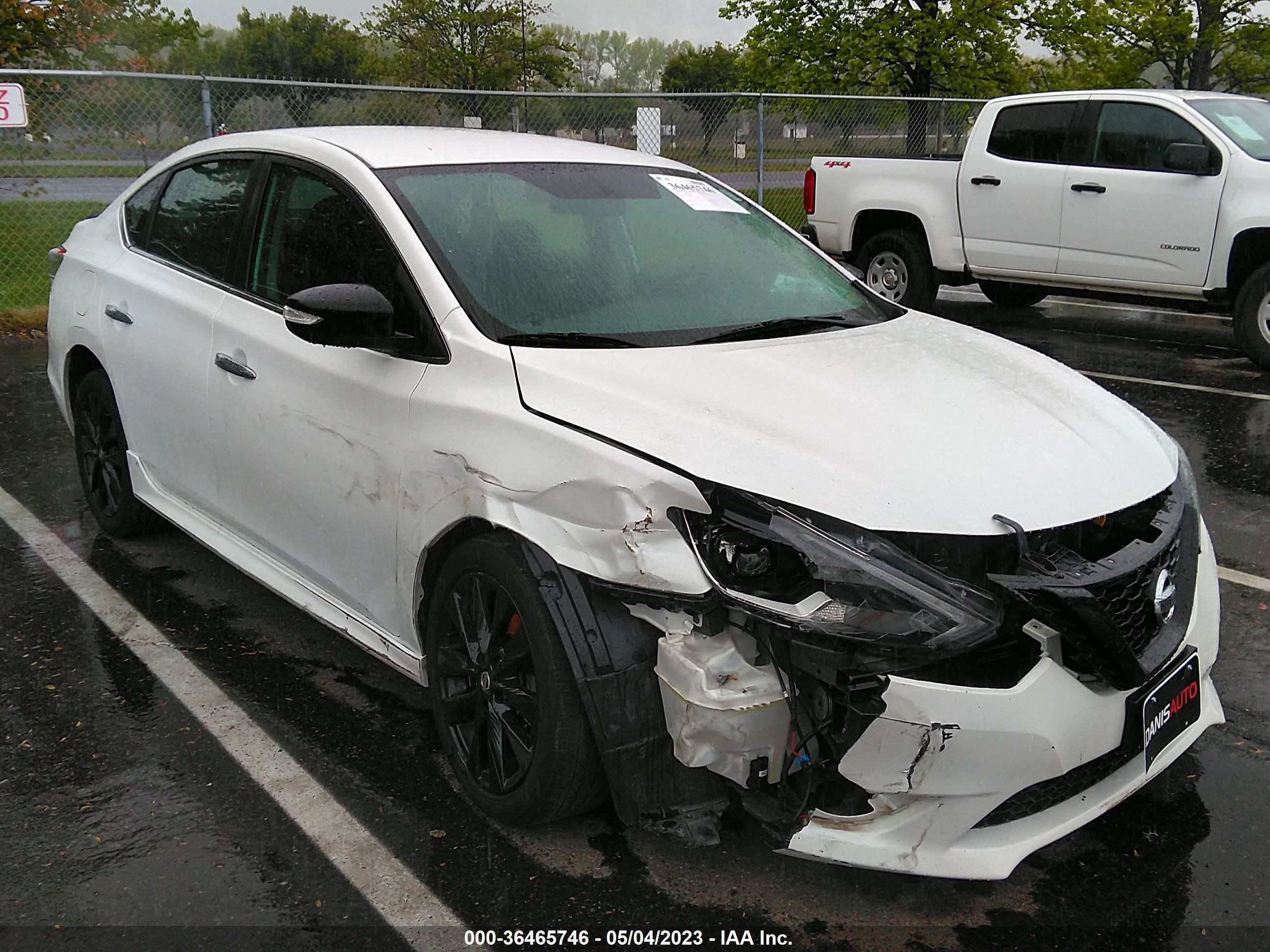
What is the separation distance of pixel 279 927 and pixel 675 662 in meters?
1.07

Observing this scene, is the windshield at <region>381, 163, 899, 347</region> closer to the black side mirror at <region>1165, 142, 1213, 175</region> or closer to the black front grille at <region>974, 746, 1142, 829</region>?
the black front grille at <region>974, 746, 1142, 829</region>

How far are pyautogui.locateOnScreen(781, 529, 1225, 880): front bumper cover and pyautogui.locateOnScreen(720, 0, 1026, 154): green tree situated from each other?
21794mm

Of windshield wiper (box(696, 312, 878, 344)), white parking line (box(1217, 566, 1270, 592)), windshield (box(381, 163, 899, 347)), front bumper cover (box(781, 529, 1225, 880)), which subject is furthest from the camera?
white parking line (box(1217, 566, 1270, 592))

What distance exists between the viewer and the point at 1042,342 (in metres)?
9.16

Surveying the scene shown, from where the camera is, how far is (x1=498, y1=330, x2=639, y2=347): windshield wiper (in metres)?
2.94

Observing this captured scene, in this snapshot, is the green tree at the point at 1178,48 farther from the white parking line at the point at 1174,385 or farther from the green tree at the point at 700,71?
the green tree at the point at 700,71

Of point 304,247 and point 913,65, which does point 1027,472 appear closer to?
point 304,247

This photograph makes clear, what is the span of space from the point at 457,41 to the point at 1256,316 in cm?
3843

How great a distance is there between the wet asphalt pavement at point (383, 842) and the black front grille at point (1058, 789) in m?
0.31

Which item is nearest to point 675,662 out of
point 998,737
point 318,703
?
point 998,737

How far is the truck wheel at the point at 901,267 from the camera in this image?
9984mm

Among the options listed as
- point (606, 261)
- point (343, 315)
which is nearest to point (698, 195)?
point (606, 261)

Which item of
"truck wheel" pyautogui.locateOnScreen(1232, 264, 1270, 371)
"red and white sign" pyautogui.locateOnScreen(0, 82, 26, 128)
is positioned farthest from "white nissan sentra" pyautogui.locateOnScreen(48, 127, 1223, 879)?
"red and white sign" pyautogui.locateOnScreen(0, 82, 26, 128)

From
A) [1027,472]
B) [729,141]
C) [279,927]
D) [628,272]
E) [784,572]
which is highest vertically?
[729,141]
